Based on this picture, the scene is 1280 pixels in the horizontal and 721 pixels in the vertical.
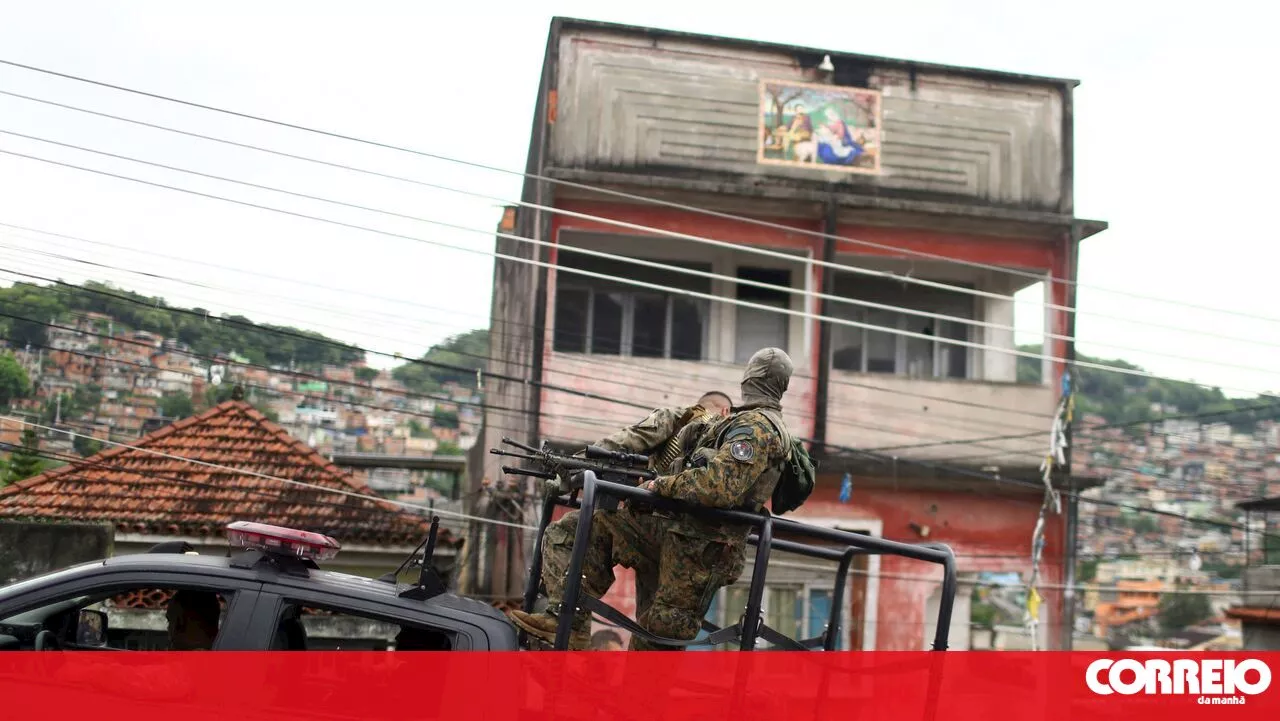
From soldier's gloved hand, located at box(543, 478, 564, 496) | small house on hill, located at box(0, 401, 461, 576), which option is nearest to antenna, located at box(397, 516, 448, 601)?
soldier's gloved hand, located at box(543, 478, 564, 496)

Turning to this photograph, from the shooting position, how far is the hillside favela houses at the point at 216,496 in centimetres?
1373

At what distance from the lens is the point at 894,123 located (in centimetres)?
1777

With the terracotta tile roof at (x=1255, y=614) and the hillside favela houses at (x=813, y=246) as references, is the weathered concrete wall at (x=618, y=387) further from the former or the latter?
the terracotta tile roof at (x=1255, y=614)

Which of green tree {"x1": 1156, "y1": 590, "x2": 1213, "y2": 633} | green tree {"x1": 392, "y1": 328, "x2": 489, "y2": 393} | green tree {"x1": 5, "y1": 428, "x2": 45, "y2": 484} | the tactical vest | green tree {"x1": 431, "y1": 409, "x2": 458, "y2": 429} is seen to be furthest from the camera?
green tree {"x1": 1156, "y1": 590, "x2": 1213, "y2": 633}

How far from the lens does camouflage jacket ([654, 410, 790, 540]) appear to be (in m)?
4.55

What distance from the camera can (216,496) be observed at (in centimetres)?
1452

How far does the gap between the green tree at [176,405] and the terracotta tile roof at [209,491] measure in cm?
224

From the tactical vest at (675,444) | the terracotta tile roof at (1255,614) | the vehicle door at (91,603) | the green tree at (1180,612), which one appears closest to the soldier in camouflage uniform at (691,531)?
the tactical vest at (675,444)

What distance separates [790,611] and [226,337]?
8767mm

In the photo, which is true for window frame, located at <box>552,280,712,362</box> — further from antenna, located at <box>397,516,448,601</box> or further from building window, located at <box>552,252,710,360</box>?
antenna, located at <box>397,516,448,601</box>

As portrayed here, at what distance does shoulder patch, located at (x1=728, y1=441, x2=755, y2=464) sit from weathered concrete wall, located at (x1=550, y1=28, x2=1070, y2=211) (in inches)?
495

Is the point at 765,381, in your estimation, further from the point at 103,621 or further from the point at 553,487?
the point at 103,621

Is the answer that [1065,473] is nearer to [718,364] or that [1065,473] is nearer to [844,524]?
[844,524]

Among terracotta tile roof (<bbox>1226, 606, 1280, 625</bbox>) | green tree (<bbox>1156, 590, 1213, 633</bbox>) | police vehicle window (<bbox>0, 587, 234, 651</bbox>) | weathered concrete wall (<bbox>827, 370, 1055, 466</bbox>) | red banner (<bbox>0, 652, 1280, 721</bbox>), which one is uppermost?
weathered concrete wall (<bbox>827, 370, 1055, 466</bbox>)
